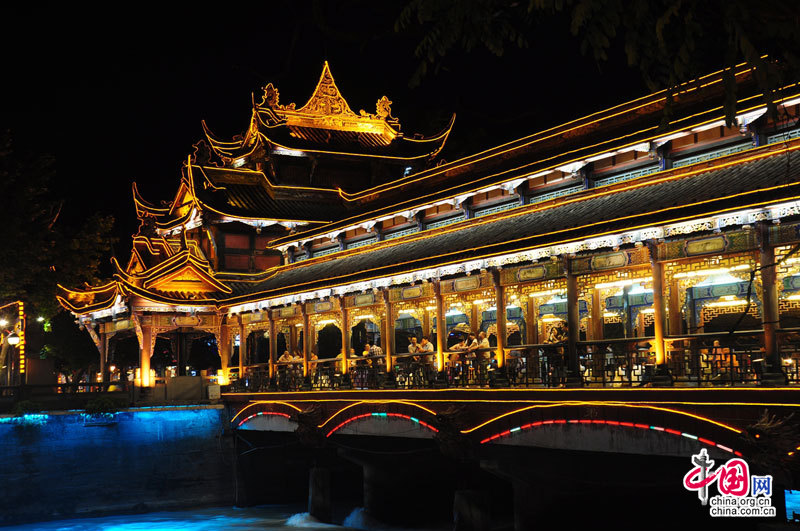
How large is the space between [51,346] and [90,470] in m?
22.0

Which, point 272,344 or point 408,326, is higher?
point 408,326

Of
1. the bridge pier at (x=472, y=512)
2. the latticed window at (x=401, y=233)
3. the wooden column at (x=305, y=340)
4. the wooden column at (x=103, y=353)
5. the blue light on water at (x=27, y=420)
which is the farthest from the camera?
the wooden column at (x=103, y=353)

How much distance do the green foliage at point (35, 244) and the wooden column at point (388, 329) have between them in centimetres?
1759

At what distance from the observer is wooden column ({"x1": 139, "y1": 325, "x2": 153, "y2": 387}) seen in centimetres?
3077

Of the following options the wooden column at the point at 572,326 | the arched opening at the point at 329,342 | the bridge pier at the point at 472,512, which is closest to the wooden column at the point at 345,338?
the bridge pier at the point at 472,512

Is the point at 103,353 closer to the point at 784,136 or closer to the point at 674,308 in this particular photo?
the point at 674,308

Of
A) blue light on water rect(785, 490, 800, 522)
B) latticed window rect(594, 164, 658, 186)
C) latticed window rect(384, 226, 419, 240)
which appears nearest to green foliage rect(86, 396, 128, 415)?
latticed window rect(384, 226, 419, 240)

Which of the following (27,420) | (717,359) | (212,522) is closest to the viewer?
(717,359)

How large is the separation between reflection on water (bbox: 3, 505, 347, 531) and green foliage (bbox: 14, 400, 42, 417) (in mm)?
4100

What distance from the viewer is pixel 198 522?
1008 inches

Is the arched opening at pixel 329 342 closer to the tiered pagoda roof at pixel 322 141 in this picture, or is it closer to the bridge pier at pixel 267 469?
the tiered pagoda roof at pixel 322 141

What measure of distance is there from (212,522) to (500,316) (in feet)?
36.8

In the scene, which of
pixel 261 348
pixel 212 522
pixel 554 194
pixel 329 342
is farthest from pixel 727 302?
pixel 261 348

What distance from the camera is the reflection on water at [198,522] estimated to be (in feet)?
81.0
